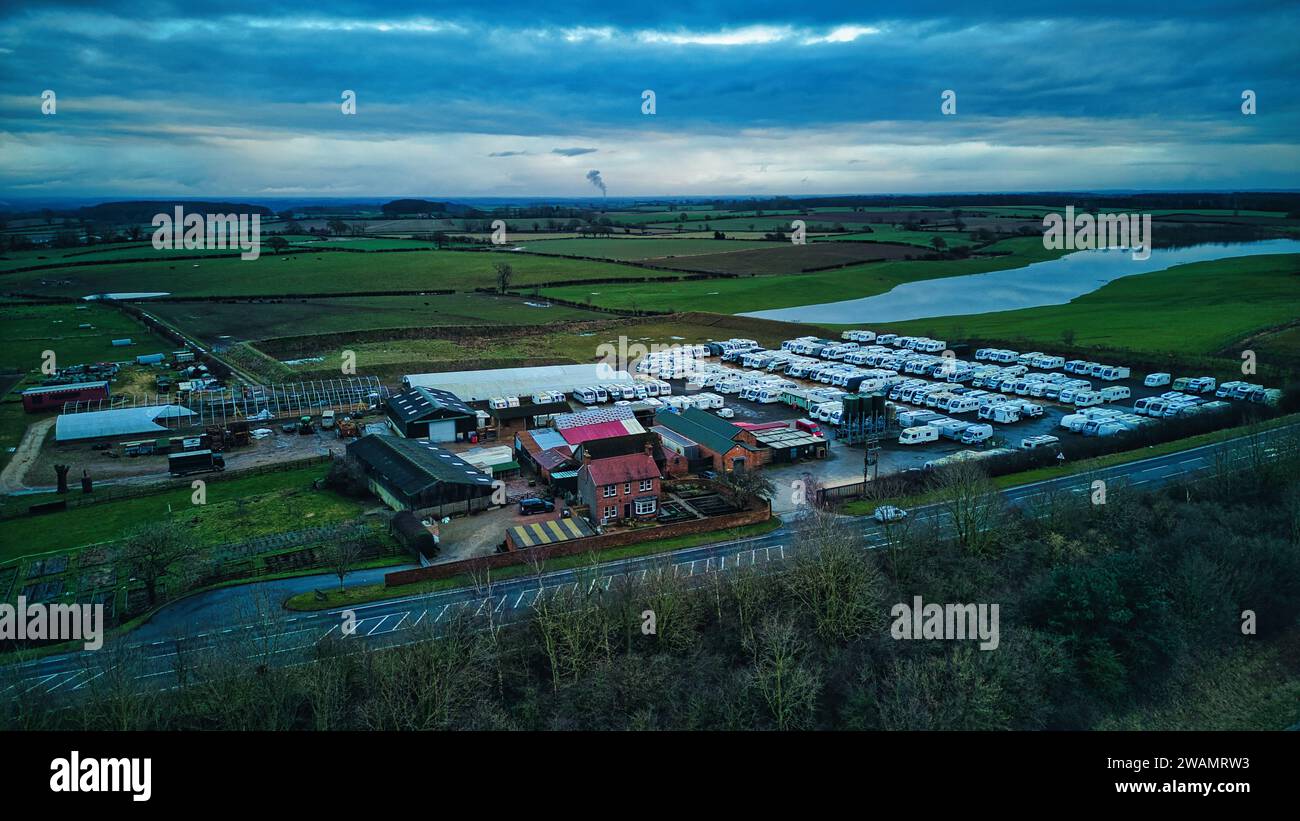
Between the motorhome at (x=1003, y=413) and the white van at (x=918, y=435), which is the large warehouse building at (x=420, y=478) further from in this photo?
the motorhome at (x=1003, y=413)

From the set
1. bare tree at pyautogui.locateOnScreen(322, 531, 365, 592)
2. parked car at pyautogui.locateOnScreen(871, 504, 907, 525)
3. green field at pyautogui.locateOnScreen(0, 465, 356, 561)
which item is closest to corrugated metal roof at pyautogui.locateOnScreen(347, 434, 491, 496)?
green field at pyautogui.locateOnScreen(0, 465, 356, 561)

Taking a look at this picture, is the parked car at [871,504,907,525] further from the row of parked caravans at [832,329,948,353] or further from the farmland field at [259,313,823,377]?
the row of parked caravans at [832,329,948,353]

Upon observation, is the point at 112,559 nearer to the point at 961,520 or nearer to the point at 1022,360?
the point at 961,520

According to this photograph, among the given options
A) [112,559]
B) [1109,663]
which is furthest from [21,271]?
[1109,663]

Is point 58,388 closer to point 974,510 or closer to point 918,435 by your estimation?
point 918,435

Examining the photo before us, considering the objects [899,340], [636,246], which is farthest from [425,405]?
[636,246]
